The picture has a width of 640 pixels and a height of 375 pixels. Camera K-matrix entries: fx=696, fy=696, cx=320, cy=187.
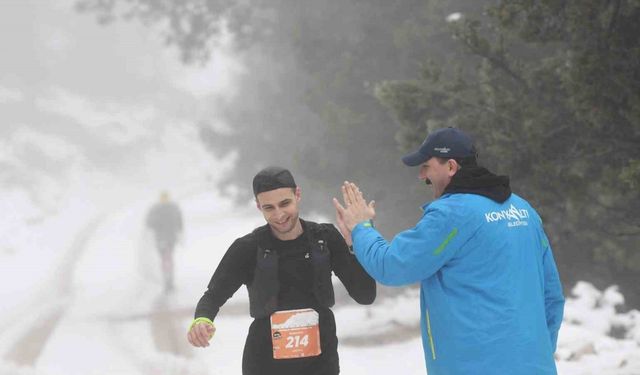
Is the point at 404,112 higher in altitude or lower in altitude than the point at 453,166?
higher

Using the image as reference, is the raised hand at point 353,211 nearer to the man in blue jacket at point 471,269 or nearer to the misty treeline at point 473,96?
the man in blue jacket at point 471,269

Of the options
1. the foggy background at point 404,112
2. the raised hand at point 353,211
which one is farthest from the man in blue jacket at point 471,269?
the foggy background at point 404,112

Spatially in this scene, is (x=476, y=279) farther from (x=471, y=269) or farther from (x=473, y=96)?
(x=473, y=96)

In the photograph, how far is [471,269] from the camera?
2.85 metres

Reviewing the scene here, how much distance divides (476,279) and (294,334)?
1040 mm

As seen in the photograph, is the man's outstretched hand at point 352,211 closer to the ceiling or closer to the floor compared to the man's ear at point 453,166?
closer to the floor

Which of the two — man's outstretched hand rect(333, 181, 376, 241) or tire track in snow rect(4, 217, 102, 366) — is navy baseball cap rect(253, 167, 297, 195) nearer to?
man's outstretched hand rect(333, 181, 376, 241)

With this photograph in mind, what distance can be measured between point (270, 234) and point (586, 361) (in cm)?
462

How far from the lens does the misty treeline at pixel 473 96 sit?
6.04 m

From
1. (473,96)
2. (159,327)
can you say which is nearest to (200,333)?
(473,96)

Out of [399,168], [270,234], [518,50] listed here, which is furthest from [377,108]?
[270,234]

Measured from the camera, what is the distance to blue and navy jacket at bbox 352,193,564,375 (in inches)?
111

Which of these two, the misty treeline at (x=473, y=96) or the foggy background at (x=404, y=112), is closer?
the misty treeline at (x=473, y=96)

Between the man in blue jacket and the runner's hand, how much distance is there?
92 cm
